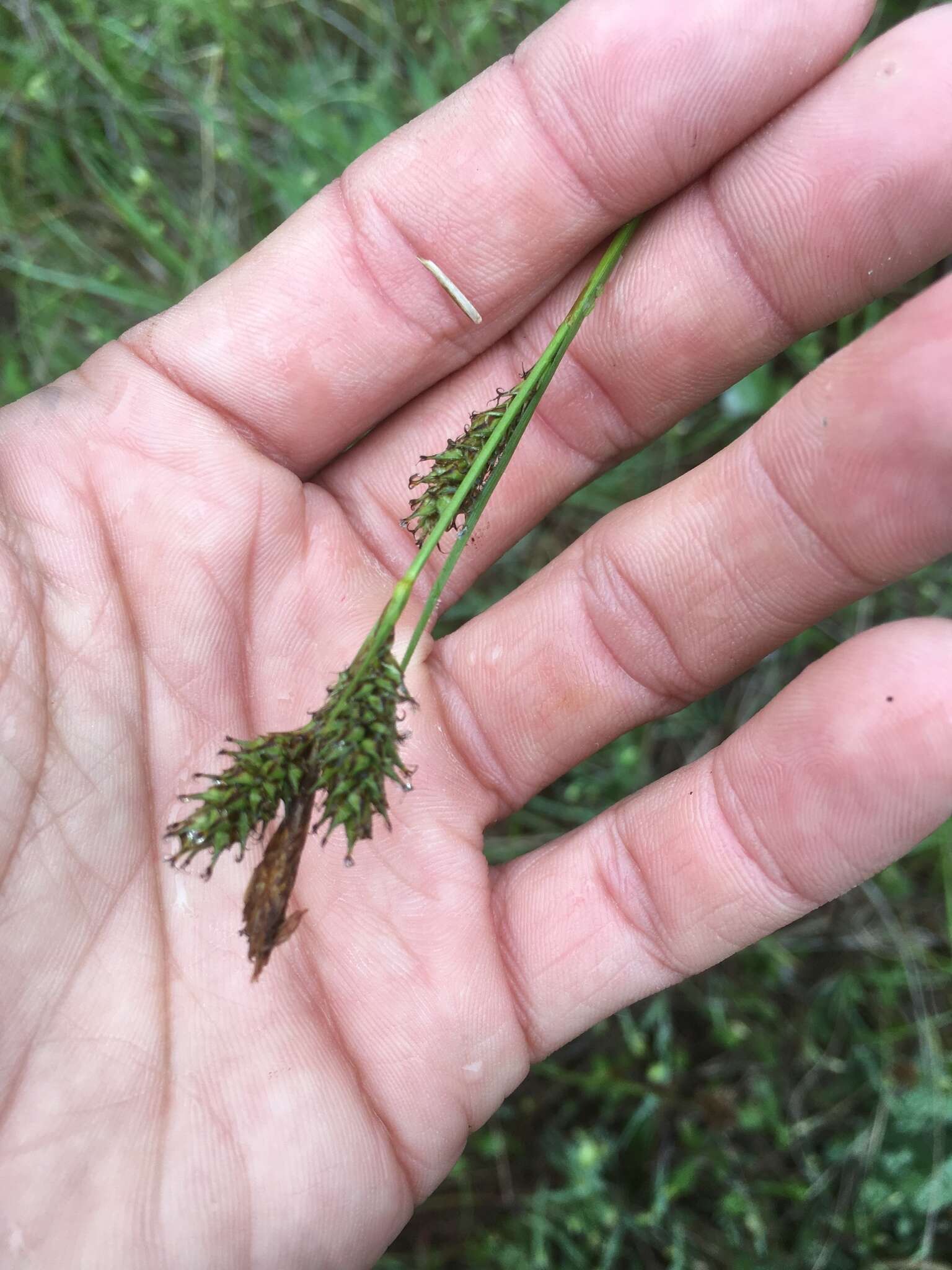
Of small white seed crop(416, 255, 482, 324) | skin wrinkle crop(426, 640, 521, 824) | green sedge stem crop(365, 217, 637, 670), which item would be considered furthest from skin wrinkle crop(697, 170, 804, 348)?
skin wrinkle crop(426, 640, 521, 824)

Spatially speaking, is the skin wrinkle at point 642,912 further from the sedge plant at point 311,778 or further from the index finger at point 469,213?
the index finger at point 469,213

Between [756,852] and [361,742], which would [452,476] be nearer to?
[361,742]

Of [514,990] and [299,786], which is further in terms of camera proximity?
[514,990]

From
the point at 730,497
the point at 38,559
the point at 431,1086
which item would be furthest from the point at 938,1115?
the point at 38,559

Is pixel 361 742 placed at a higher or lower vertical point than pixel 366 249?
lower

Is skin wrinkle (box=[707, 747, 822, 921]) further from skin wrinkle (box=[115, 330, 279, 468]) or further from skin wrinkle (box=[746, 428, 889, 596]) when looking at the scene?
skin wrinkle (box=[115, 330, 279, 468])

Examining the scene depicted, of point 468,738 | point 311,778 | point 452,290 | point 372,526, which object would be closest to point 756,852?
point 468,738
